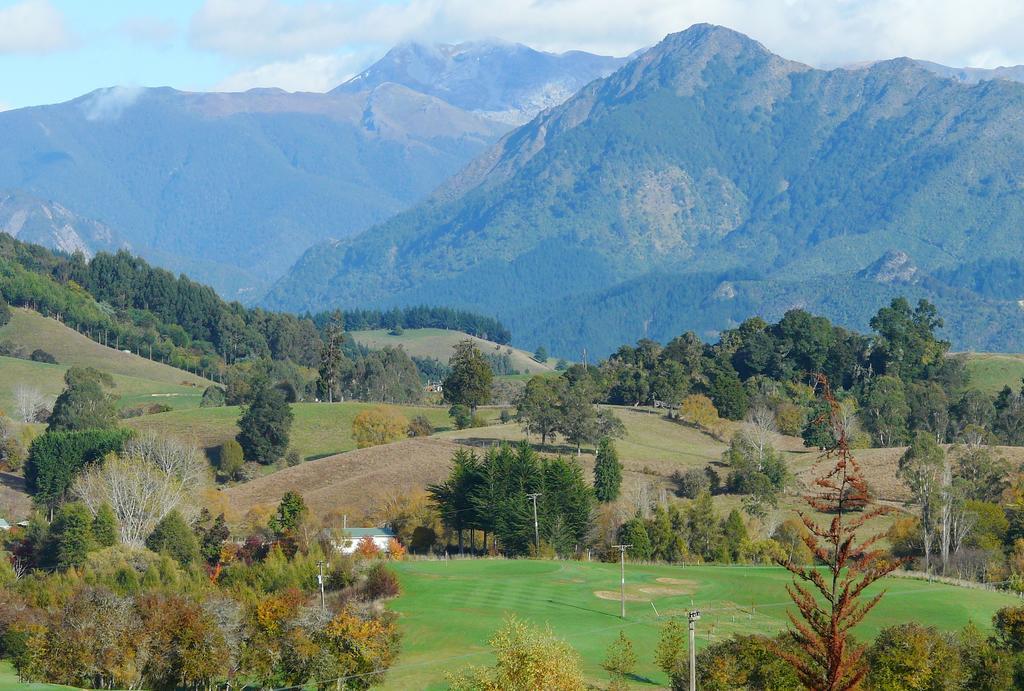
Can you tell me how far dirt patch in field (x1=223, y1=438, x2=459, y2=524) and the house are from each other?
7.21m

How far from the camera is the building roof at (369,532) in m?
107

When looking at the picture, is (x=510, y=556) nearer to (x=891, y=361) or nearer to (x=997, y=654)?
(x=997, y=654)

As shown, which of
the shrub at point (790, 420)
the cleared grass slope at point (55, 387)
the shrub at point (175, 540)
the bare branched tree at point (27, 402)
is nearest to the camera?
the shrub at point (175, 540)

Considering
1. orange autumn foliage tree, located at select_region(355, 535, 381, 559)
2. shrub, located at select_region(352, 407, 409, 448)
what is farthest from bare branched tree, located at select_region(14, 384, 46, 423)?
orange autumn foliage tree, located at select_region(355, 535, 381, 559)

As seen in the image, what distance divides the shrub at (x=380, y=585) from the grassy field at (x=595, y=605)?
761 millimetres

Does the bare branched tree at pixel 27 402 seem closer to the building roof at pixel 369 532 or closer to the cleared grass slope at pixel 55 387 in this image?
the cleared grass slope at pixel 55 387

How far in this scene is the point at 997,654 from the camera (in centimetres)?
6031

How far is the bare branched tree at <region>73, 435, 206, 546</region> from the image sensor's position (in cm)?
11171

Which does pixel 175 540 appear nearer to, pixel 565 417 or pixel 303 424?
pixel 565 417

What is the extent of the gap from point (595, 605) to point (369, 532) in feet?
98.0

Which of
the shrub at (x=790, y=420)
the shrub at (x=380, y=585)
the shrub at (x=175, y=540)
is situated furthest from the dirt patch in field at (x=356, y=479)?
the shrub at (x=790, y=420)

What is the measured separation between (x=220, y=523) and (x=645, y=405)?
78.6 m

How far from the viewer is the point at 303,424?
164500mm

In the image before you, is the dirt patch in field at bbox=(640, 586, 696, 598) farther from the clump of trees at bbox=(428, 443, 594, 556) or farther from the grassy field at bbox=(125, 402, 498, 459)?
the grassy field at bbox=(125, 402, 498, 459)
